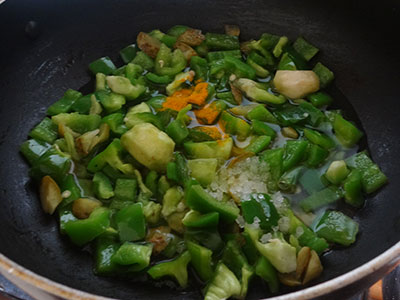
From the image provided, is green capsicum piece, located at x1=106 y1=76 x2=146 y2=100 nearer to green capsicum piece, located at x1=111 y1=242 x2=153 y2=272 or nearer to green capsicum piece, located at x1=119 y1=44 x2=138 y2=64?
green capsicum piece, located at x1=119 y1=44 x2=138 y2=64

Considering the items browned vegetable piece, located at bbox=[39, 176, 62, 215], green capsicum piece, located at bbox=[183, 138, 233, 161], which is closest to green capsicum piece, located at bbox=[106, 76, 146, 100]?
green capsicum piece, located at bbox=[183, 138, 233, 161]

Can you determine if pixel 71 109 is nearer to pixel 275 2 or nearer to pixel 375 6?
pixel 275 2

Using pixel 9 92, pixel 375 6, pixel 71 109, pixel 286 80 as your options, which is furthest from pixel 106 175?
pixel 375 6

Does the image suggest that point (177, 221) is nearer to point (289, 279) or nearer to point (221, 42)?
point (289, 279)

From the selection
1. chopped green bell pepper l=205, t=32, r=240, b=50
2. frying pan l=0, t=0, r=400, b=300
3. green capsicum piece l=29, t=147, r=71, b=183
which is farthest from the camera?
chopped green bell pepper l=205, t=32, r=240, b=50

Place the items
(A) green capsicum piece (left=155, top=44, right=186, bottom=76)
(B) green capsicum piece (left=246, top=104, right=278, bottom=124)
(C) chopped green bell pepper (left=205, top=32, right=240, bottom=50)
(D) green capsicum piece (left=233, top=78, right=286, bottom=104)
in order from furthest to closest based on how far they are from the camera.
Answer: (C) chopped green bell pepper (left=205, top=32, right=240, bottom=50), (A) green capsicum piece (left=155, top=44, right=186, bottom=76), (D) green capsicum piece (left=233, top=78, right=286, bottom=104), (B) green capsicum piece (left=246, top=104, right=278, bottom=124)

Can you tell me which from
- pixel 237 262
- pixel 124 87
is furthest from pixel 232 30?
pixel 237 262

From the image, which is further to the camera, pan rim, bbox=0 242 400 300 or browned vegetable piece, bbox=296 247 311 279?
browned vegetable piece, bbox=296 247 311 279
